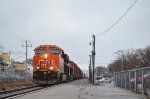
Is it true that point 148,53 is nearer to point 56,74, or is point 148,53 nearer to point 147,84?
point 56,74

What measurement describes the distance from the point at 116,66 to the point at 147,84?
4919 inches

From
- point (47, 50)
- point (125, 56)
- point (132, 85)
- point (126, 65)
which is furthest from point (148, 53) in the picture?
point (132, 85)

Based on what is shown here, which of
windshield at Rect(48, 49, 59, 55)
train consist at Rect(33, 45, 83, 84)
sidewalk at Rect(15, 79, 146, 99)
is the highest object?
windshield at Rect(48, 49, 59, 55)

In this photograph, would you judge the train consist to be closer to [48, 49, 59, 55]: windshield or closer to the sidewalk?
[48, 49, 59, 55]: windshield

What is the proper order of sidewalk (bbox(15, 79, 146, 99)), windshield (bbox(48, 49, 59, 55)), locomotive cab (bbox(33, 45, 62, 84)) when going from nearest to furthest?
sidewalk (bbox(15, 79, 146, 99)) < locomotive cab (bbox(33, 45, 62, 84)) < windshield (bbox(48, 49, 59, 55))

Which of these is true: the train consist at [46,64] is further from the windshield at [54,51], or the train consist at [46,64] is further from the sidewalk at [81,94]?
the sidewalk at [81,94]

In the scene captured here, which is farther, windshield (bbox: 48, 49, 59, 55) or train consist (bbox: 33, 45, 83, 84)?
windshield (bbox: 48, 49, 59, 55)

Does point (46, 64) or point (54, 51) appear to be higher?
point (54, 51)

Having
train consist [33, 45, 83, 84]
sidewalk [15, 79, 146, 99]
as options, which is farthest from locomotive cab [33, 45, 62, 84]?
sidewalk [15, 79, 146, 99]

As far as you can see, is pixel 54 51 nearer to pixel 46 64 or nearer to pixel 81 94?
pixel 46 64

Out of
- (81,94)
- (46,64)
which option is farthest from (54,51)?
(81,94)

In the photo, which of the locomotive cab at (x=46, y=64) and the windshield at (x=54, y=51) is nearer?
the locomotive cab at (x=46, y=64)

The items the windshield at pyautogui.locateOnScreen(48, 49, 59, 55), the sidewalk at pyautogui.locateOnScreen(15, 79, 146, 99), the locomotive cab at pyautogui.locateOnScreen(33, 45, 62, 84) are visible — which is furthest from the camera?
the windshield at pyautogui.locateOnScreen(48, 49, 59, 55)

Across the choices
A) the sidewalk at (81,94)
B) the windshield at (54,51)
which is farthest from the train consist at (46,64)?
the sidewalk at (81,94)
